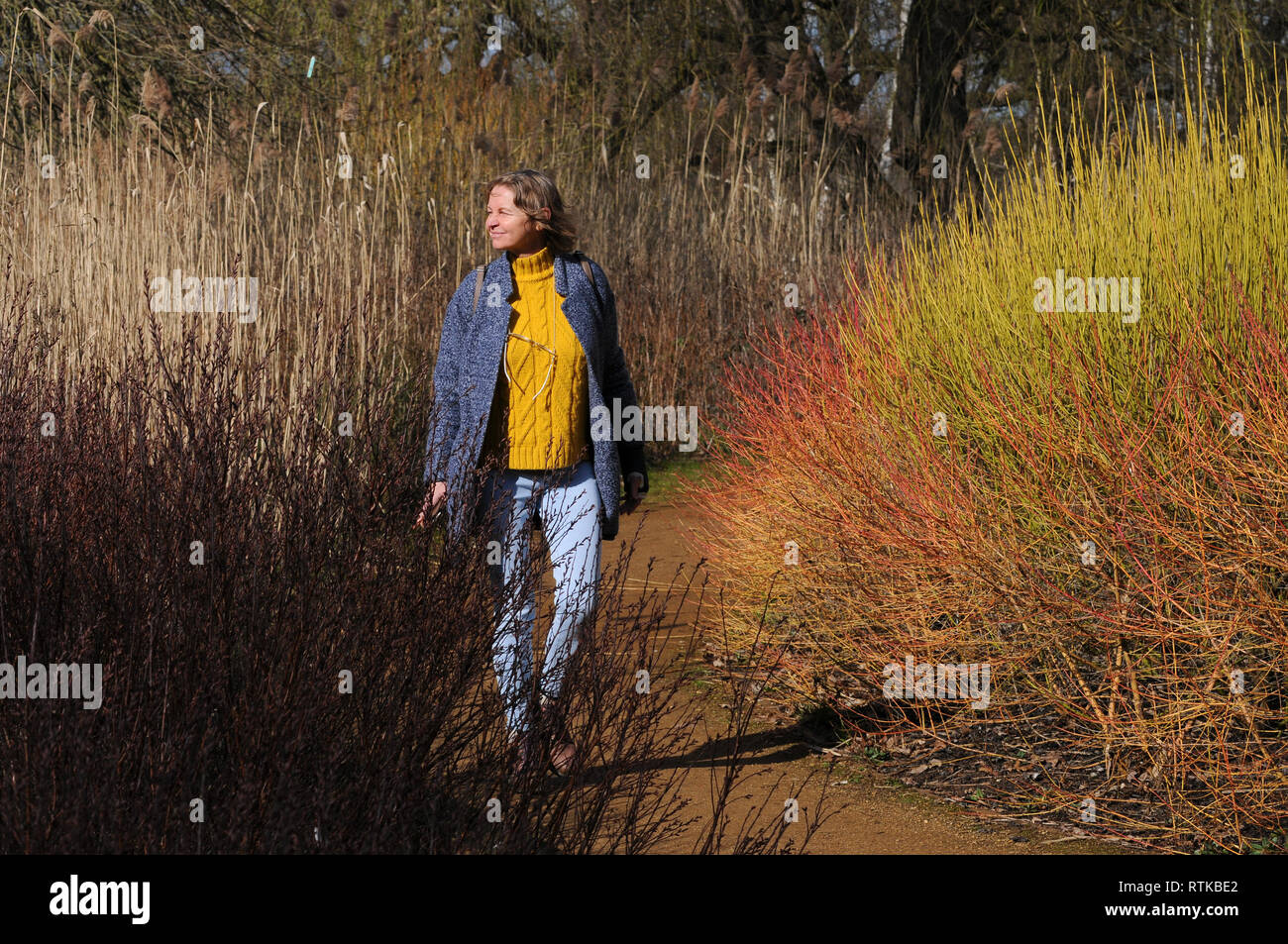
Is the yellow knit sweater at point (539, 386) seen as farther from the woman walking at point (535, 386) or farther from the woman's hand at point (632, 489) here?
the woman's hand at point (632, 489)

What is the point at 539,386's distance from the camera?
3.62 m

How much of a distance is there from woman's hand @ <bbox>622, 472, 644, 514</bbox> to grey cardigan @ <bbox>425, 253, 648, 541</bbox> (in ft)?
0.29

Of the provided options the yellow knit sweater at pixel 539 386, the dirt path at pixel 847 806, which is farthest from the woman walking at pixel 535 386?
the dirt path at pixel 847 806

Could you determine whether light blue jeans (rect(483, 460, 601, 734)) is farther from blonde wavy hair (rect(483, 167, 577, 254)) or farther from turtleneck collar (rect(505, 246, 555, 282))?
blonde wavy hair (rect(483, 167, 577, 254))

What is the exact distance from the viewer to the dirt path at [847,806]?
3.57 m

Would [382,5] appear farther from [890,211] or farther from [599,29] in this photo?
[890,211]

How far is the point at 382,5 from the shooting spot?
11969 mm

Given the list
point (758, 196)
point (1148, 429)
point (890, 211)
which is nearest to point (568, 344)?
point (1148, 429)

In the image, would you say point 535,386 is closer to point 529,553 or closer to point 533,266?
point 533,266

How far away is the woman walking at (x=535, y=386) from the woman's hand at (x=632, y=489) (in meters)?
0.10

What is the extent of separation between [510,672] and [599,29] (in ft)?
33.7

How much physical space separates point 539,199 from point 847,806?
6.13 ft

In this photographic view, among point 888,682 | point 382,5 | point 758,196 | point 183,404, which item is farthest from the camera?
point 382,5

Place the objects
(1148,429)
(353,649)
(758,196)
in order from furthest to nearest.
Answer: (758,196)
(1148,429)
(353,649)
